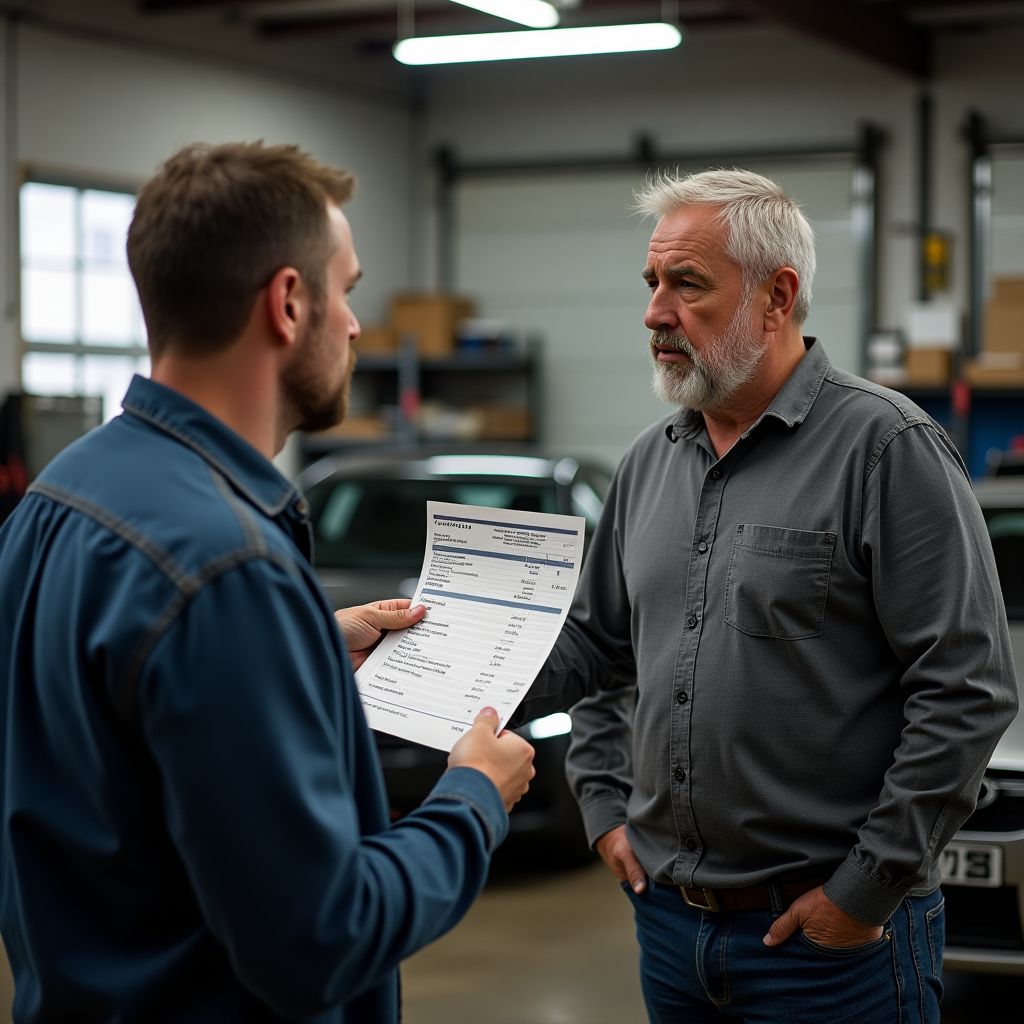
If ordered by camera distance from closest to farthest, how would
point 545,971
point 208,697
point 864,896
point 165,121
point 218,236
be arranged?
point 208,697 → point 218,236 → point 864,896 → point 545,971 → point 165,121

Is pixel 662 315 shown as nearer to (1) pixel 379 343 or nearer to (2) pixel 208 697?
(2) pixel 208 697

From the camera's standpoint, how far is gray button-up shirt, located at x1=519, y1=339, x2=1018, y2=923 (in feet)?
5.81

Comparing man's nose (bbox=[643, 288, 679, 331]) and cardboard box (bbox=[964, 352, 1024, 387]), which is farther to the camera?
cardboard box (bbox=[964, 352, 1024, 387])

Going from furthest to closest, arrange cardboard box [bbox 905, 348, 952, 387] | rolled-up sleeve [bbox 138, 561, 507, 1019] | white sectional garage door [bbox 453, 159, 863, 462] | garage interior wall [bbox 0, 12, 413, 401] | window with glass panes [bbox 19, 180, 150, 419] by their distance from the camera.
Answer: white sectional garage door [bbox 453, 159, 863, 462], cardboard box [bbox 905, 348, 952, 387], window with glass panes [bbox 19, 180, 150, 419], garage interior wall [bbox 0, 12, 413, 401], rolled-up sleeve [bbox 138, 561, 507, 1019]

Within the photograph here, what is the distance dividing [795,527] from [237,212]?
940 mm

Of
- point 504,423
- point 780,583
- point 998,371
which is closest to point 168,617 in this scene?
point 780,583

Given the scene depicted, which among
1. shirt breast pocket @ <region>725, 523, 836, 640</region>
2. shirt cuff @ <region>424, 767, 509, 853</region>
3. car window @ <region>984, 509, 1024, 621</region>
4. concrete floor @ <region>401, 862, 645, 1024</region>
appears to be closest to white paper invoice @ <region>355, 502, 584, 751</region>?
shirt cuff @ <region>424, 767, 509, 853</region>

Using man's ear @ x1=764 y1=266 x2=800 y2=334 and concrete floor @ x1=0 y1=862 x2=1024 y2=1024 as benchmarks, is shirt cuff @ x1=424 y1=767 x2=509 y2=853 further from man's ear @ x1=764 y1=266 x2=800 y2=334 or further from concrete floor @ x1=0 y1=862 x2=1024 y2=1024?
concrete floor @ x1=0 y1=862 x2=1024 y2=1024

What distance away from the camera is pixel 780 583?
1.85 metres

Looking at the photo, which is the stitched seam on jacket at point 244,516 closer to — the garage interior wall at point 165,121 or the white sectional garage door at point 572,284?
the garage interior wall at point 165,121

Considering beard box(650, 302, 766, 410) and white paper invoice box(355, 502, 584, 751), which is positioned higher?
beard box(650, 302, 766, 410)

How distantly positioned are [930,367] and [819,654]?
27.4ft

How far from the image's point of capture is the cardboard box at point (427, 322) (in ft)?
37.5

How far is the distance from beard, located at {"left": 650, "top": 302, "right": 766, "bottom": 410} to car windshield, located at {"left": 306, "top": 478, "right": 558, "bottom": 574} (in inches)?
126
